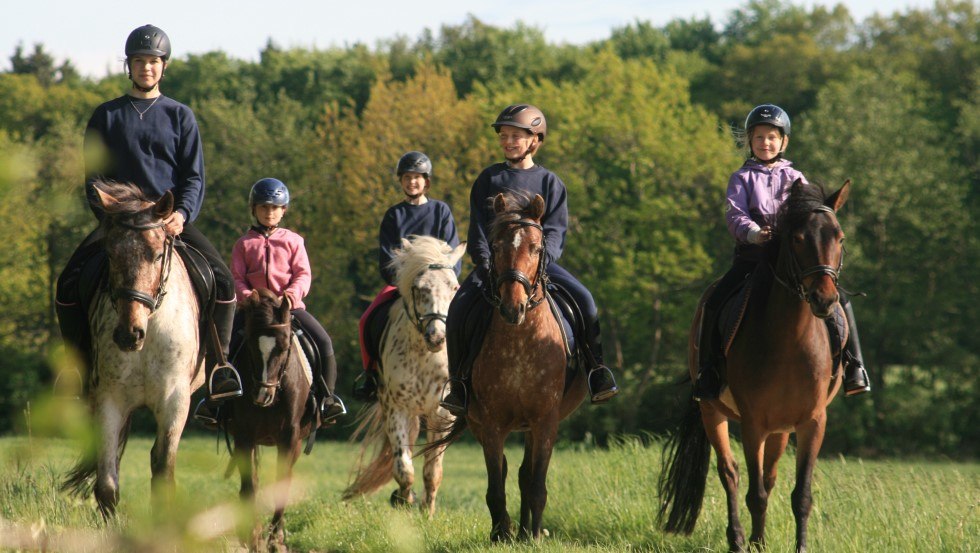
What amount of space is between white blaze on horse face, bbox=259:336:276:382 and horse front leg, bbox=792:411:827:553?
3847 millimetres

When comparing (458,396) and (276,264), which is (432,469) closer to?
(276,264)

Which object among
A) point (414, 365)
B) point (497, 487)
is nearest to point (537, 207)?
point (497, 487)

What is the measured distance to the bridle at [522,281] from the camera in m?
6.93

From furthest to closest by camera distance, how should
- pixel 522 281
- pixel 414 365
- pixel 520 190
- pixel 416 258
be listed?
pixel 414 365, pixel 416 258, pixel 520 190, pixel 522 281

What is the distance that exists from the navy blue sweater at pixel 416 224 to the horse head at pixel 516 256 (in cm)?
368

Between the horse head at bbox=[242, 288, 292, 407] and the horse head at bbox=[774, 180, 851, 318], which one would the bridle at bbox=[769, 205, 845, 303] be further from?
the horse head at bbox=[242, 288, 292, 407]

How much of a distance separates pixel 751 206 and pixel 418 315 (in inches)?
120

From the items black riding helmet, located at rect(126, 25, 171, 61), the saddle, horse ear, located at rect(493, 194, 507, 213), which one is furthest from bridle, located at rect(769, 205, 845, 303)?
black riding helmet, located at rect(126, 25, 171, 61)

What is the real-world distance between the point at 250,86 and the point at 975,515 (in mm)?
45652

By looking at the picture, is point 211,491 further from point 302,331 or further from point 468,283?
point 302,331

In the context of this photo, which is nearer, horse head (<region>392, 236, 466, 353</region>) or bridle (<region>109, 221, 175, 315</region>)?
bridle (<region>109, 221, 175, 315</region>)

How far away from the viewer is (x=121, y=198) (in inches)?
256

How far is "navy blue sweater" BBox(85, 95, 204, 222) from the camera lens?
23.7 ft

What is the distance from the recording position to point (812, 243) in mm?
6746
